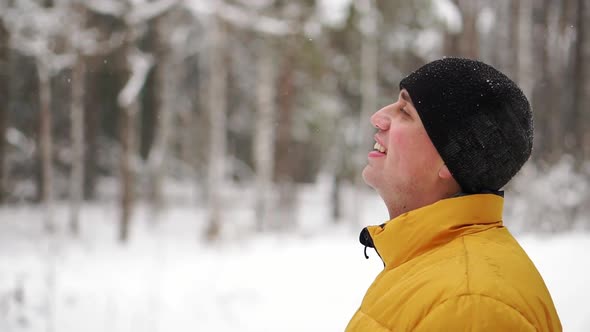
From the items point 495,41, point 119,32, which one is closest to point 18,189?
point 119,32

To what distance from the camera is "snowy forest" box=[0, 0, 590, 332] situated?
10070 millimetres

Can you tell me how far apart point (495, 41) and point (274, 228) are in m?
9.36

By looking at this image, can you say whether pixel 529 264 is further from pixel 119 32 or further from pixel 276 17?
pixel 119 32

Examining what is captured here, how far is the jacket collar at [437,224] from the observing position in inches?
56.2

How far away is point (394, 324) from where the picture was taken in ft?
4.27

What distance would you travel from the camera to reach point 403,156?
4.97ft

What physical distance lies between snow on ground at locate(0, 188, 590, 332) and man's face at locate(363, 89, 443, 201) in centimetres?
365

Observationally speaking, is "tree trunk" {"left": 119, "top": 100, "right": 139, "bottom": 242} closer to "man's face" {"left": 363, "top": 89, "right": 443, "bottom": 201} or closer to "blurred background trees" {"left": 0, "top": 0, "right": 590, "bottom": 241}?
"blurred background trees" {"left": 0, "top": 0, "right": 590, "bottom": 241}

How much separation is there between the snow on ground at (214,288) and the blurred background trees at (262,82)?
152 inches

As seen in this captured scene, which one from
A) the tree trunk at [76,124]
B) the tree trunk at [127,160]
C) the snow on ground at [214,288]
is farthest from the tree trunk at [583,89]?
the tree trunk at [76,124]

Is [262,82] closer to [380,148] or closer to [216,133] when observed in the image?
[216,133]

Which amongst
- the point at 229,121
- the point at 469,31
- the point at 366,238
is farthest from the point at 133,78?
the point at 366,238

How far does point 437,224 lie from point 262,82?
14.8m

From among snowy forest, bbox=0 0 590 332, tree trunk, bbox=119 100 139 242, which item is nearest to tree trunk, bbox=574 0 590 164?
snowy forest, bbox=0 0 590 332
